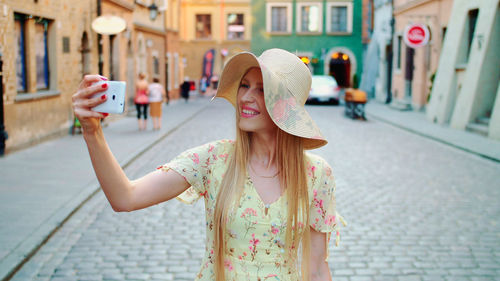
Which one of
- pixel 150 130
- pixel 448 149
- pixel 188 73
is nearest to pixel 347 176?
pixel 448 149

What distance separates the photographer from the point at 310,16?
1746 inches

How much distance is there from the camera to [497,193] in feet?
28.6

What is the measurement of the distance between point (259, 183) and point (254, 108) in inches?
12.0

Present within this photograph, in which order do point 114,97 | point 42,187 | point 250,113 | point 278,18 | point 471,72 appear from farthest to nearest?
point 278,18
point 471,72
point 42,187
point 250,113
point 114,97

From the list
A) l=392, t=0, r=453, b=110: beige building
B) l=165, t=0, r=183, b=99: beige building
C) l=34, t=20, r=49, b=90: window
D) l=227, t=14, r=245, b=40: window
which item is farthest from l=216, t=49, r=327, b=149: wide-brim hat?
l=227, t=14, r=245, b=40: window

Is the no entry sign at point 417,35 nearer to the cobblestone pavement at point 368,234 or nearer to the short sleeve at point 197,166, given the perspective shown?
the cobblestone pavement at point 368,234

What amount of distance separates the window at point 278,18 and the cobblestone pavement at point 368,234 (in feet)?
114

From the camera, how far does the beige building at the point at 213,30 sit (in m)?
48.7

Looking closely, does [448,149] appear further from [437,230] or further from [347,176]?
[437,230]

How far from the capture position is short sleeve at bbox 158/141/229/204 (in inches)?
96.3

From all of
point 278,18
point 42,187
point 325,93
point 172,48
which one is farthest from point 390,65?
point 42,187

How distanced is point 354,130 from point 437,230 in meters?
11.9

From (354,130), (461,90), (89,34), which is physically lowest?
(354,130)

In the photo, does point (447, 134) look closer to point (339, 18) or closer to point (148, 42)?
point (148, 42)
